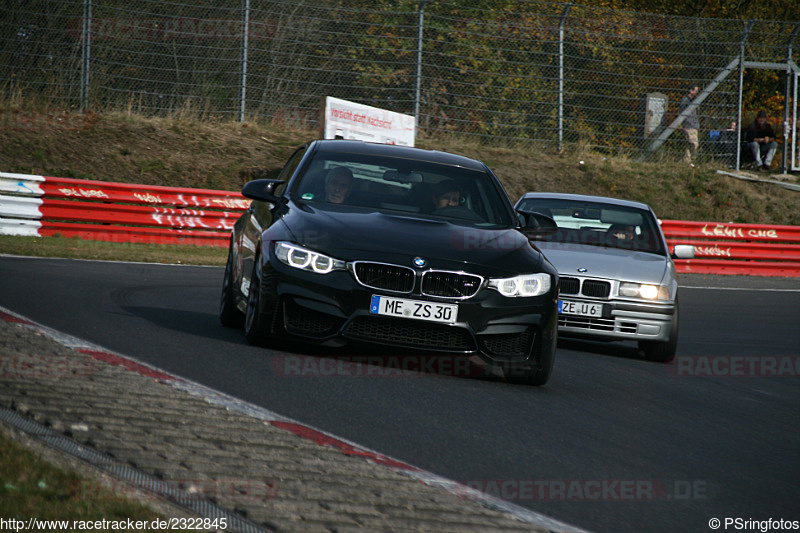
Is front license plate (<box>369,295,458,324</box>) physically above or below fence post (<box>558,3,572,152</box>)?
below

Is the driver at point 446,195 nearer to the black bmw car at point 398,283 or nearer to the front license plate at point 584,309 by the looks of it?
the black bmw car at point 398,283

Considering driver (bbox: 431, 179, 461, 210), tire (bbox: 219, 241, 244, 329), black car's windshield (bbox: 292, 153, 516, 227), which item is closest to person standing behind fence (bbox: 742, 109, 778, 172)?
black car's windshield (bbox: 292, 153, 516, 227)

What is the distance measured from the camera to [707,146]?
91.8 ft

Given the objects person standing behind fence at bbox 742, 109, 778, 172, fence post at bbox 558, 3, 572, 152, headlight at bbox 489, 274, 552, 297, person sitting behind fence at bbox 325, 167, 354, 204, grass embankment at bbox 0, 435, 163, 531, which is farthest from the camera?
person standing behind fence at bbox 742, 109, 778, 172

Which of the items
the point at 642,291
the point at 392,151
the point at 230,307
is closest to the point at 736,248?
the point at 642,291

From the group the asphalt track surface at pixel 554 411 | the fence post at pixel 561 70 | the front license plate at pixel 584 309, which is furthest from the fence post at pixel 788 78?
the front license plate at pixel 584 309

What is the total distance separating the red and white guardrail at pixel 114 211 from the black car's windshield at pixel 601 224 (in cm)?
853

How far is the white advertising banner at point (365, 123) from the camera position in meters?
21.3

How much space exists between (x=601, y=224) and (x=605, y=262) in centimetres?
144

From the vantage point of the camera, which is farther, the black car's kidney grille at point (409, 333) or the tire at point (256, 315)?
the tire at point (256, 315)

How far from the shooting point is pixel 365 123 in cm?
2230

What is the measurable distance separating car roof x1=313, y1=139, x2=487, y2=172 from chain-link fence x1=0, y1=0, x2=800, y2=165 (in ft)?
48.7

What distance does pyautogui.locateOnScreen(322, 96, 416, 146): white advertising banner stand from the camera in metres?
21.3

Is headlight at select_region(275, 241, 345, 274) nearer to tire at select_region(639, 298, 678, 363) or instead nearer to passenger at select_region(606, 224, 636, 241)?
tire at select_region(639, 298, 678, 363)
